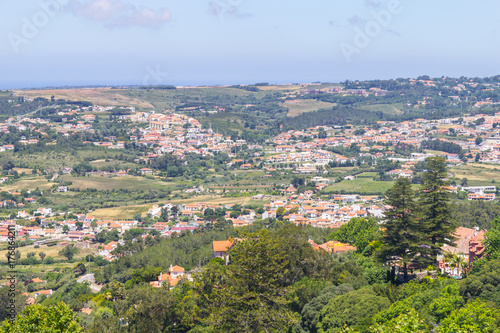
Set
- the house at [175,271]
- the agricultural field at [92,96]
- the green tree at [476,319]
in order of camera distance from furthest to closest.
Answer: the agricultural field at [92,96]
the house at [175,271]
the green tree at [476,319]

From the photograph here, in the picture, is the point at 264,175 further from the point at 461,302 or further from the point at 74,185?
the point at 461,302

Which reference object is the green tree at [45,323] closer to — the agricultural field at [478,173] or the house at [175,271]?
the house at [175,271]

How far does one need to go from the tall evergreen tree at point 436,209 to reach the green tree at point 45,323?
47.2ft

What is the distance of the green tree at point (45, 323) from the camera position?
43.0 feet

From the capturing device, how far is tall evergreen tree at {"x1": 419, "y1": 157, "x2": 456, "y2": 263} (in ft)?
75.0

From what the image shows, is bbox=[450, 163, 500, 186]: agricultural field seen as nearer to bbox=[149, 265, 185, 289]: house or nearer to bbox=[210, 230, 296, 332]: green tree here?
bbox=[149, 265, 185, 289]: house

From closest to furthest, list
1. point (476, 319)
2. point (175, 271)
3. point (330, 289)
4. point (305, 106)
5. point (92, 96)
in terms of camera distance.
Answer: point (476, 319) → point (330, 289) → point (175, 271) → point (92, 96) → point (305, 106)

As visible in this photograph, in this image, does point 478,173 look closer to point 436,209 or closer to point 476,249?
point 476,249

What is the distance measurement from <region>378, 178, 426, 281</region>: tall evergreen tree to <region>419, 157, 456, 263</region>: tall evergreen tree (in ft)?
1.73

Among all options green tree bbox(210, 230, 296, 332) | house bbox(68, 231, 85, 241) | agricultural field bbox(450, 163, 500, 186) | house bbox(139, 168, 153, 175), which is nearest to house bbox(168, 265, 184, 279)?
green tree bbox(210, 230, 296, 332)

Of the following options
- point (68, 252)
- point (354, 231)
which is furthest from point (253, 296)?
point (68, 252)

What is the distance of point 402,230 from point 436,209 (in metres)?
1.89

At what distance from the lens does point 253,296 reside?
19.2m

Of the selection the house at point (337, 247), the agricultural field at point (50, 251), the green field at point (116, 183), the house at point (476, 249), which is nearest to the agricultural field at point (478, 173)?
the green field at point (116, 183)
